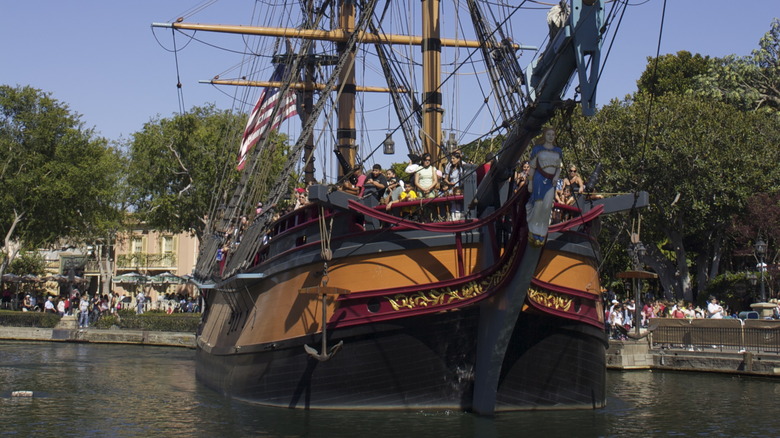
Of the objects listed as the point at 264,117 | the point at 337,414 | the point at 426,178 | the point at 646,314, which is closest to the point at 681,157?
the point at 646,314

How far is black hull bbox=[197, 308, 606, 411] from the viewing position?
15914 mm

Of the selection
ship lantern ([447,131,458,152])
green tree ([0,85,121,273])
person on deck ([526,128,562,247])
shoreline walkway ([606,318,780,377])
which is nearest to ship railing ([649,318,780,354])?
shoreline walkway ([606,318,780,377])

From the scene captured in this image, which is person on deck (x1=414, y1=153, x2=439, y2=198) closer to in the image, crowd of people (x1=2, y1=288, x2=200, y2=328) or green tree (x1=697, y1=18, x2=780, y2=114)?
crowd of people (x1=2, y1=288, x2=200, y2=328)

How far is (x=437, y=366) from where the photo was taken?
16.0 meters

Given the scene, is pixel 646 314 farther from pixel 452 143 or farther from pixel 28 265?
pixel 28 265

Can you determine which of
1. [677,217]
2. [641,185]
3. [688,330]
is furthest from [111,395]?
[677,217]

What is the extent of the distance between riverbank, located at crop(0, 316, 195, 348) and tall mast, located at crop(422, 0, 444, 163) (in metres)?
Result: 18.1

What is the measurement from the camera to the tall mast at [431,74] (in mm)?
22562

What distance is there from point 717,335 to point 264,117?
44.1 feet

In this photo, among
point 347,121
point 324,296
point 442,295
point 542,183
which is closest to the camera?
point 542,183

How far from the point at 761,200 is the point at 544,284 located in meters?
24.5

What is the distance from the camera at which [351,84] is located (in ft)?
90.1

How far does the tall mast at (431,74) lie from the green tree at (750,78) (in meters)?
26.1

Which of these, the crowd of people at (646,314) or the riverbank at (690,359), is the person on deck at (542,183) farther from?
the crowd of people at (646,314)
